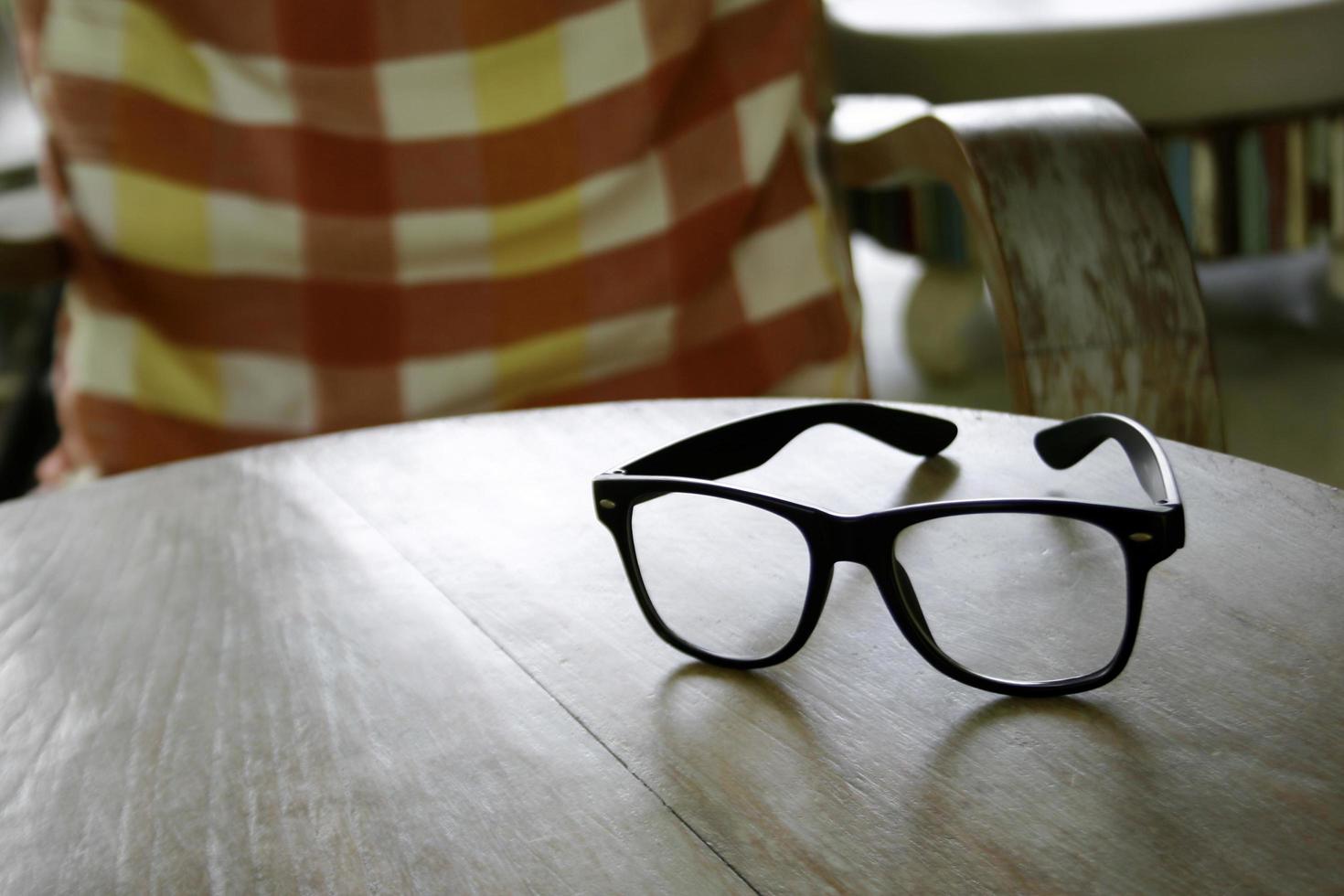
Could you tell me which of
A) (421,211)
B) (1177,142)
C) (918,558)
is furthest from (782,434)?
(1177,142)

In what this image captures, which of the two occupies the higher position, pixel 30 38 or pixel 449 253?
pixel 30 38

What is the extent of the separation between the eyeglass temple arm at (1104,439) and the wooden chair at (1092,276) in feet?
0.32

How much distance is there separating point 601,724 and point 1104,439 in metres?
0.24

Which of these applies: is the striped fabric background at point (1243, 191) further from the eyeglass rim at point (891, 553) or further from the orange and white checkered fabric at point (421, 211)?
the eyeglass rim at point (891, 553)

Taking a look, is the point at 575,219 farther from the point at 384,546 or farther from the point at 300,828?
the point at 300,828

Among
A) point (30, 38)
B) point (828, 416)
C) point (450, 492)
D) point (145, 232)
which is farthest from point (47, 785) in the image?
point (30, 38)

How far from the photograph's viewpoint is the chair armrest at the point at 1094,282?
0.64 metres

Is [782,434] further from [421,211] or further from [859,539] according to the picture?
[421,211]

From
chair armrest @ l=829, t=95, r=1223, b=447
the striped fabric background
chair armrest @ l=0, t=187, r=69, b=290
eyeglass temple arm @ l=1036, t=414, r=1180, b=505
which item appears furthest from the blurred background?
eyeglass temple arm @ l=1036, t=414, r=1180, b=505

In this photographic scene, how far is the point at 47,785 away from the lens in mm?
411

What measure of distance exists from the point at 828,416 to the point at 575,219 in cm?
54

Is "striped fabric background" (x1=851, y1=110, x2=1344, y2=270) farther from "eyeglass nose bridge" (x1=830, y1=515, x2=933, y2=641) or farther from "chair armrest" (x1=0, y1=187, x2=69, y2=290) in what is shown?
"eyeglass nose bridge" (x1=830, y1=515, x2=933, y2=641)

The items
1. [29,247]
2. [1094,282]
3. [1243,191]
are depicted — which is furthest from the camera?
[1243,191]

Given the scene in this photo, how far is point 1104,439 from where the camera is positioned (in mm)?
528
